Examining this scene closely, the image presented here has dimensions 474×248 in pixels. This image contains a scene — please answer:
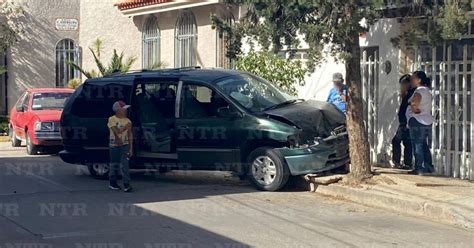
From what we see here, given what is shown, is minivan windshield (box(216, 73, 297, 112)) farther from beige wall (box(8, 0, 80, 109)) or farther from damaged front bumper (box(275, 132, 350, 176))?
beige wall (box(8, 0, 80, 109))

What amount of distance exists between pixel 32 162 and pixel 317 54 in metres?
7.87

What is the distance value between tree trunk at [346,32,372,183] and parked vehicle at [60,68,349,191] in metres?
0.43

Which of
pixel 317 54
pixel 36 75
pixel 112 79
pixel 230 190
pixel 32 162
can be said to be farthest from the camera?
pixel 36 75

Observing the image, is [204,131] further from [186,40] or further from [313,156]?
A: [186,40]

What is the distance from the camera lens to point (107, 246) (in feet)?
27.9

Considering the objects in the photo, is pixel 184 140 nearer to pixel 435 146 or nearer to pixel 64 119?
pixel 64 119

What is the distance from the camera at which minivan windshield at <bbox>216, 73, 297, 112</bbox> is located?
1252 cm

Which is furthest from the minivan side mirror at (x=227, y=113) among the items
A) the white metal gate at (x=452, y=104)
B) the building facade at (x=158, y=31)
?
the building facade at (x=158, y=31)

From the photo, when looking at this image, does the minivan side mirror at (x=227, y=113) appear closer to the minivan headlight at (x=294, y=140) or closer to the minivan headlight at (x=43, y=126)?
the minivan headlight at (x=294, y=140)

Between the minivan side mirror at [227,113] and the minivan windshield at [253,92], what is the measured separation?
21cm

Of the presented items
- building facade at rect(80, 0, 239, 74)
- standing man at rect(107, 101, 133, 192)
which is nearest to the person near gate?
standing man at rect(107, 101, 133, 192)

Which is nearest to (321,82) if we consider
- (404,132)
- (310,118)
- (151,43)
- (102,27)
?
(404,132)

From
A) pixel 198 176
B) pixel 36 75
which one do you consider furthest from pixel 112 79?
pixel 36 75

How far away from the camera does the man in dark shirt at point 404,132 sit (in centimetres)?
1302
